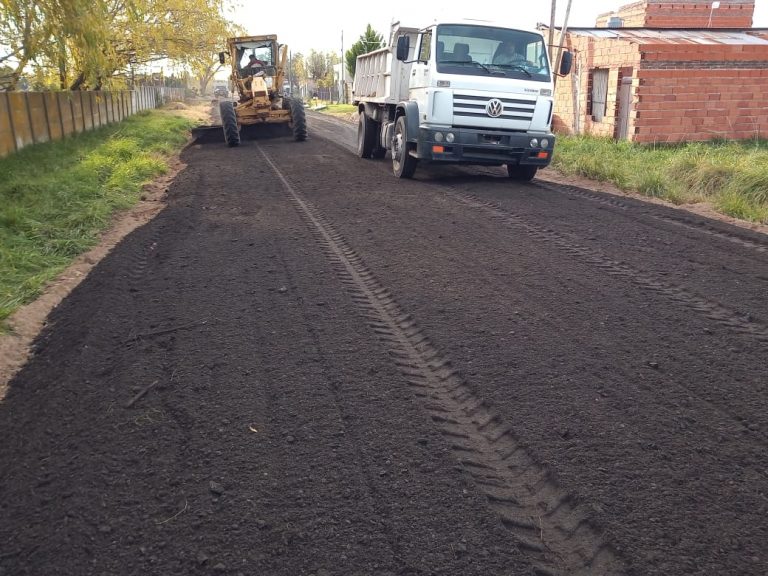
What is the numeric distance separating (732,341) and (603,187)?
7.91m

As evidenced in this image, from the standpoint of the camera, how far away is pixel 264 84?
63.9ft

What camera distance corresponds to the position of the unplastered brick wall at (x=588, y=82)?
57.1 feet

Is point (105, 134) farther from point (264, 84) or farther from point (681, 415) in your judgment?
point (681, 415)

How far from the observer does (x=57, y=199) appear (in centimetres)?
977

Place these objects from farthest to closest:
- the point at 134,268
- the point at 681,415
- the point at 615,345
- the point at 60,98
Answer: the point at 60,98, the point at 134,268, the point at 615,345, the point at 681,415

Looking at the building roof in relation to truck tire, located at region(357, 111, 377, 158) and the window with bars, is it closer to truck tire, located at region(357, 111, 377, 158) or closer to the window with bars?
the window with bars

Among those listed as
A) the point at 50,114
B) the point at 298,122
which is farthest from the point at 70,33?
the point at 298,122

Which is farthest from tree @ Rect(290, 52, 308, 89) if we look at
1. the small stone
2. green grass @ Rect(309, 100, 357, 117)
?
the small stone

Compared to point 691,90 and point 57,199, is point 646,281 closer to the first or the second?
point 57,199

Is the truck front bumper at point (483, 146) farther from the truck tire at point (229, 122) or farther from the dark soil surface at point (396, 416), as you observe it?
the truck tire at point (229, 122)

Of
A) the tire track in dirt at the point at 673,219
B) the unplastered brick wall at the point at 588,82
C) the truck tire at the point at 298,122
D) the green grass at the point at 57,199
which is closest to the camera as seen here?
the green grass at the point at 57,199

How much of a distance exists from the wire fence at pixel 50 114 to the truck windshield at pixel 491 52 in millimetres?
9718

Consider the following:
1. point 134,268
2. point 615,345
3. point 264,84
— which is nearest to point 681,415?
point 615,345

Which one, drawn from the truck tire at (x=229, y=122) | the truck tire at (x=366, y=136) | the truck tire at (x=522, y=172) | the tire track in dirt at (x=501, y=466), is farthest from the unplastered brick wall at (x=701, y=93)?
the tire track in dirt at (x=501, y=466)
